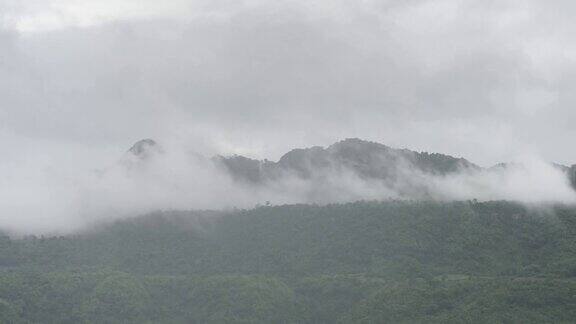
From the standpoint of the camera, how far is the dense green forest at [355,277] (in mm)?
147875

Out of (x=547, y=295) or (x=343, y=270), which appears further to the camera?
(x=343, y=270)

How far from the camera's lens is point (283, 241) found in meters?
196

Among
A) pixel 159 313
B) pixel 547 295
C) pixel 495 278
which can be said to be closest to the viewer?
pixel 547 295

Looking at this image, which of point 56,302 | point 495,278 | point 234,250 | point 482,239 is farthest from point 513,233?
point 56,302

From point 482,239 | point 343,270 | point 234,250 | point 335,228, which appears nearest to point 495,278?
point 482,239

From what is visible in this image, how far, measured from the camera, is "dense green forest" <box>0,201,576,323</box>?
148 m

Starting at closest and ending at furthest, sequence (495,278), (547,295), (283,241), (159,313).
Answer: (547,295) → (495,278) → (159,313) → (283,241)

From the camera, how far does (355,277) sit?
17138 centimetres

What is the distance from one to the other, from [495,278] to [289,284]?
3906cm

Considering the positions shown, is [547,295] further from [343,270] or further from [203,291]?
[203,291]

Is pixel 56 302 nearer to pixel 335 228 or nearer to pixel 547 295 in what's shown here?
pixel 335 228

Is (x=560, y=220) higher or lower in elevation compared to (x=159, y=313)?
higher

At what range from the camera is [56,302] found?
172m

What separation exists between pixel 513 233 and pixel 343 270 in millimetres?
32853
